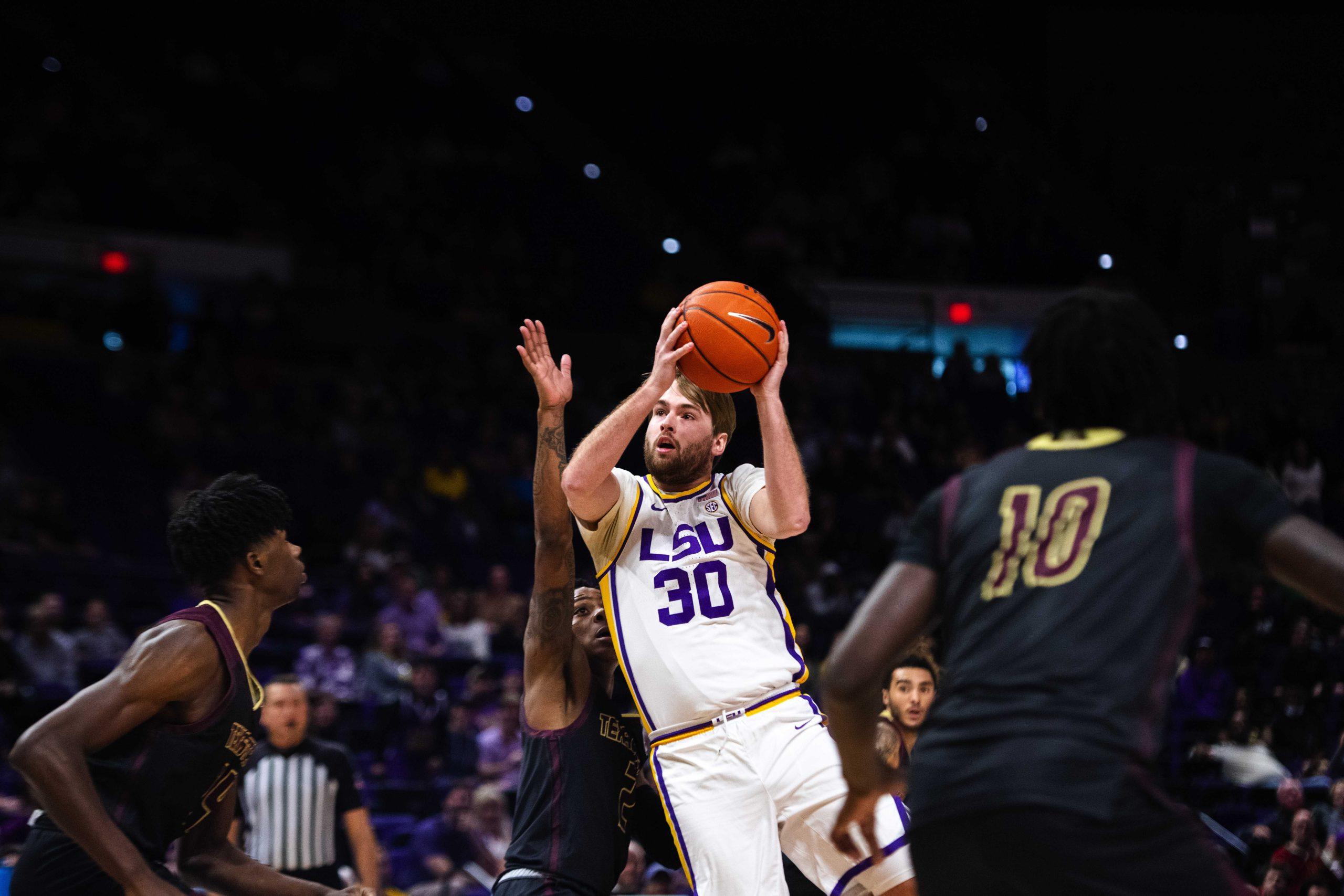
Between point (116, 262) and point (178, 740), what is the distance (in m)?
15.4

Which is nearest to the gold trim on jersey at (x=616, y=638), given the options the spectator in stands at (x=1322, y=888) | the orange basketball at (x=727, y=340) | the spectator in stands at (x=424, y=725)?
the orange basketball at (x=727, y=340)

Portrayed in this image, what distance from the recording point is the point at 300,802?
7402mm

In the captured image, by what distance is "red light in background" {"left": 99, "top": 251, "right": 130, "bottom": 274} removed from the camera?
17.2m

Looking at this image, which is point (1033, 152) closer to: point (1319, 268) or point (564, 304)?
point (1319, 268)

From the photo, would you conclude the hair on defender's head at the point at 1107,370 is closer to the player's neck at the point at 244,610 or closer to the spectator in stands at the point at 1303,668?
the player's neck at the point at 244,610

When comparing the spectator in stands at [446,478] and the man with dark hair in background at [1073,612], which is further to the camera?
the spectator in stands at [446,478]

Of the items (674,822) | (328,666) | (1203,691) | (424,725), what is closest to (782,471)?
(674,822)

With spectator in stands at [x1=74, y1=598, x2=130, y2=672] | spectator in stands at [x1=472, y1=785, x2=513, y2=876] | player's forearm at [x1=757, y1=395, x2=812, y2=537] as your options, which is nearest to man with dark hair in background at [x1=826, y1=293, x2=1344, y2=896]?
player's forearm at [x1=757, y1=395, x2=812, y2=537]

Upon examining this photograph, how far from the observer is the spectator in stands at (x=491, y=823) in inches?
360

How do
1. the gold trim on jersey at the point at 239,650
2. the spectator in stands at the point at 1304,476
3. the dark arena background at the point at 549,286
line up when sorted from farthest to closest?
the spectator in stands at the point at 1304,476 < the dark arena background at the point at 549,286 < the gold trim on jersey at the point at 239,650

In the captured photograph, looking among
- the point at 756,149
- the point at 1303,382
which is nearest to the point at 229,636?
the point at 1303,382

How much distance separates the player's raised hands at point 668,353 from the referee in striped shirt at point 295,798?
4172 millimetres

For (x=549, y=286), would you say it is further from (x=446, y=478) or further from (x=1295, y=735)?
(x=1295, y=735)


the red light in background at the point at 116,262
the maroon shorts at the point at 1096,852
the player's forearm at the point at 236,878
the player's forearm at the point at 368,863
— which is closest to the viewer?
the maroon shorts at the point at 1096,852
